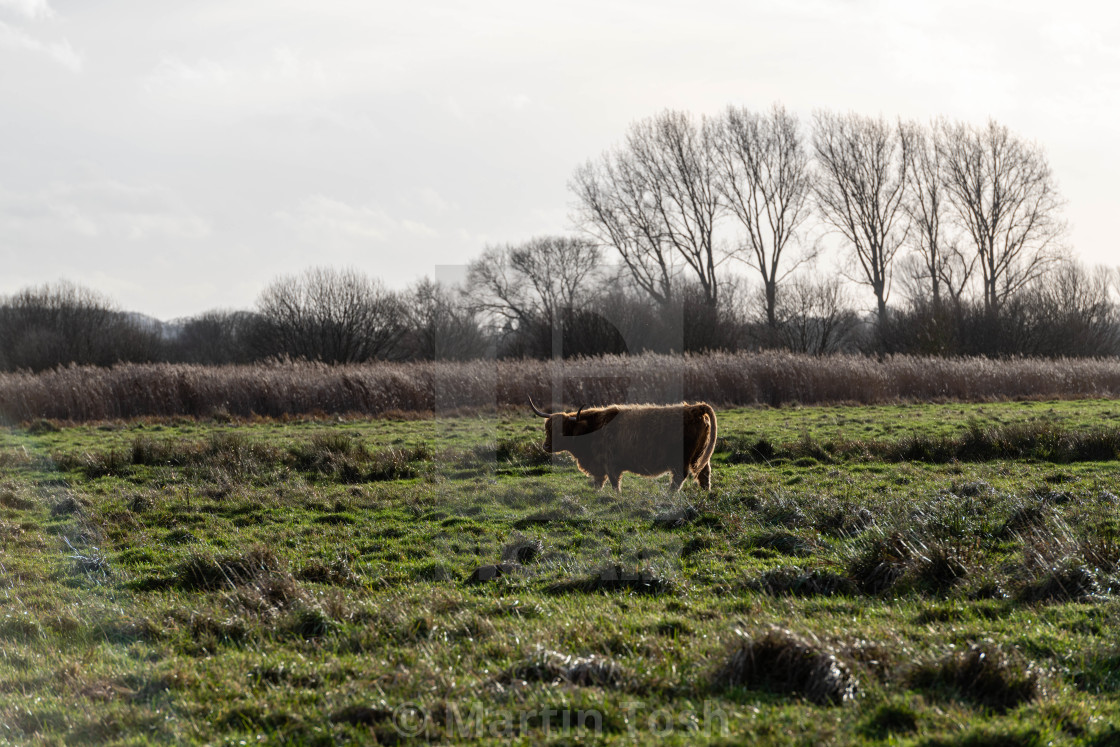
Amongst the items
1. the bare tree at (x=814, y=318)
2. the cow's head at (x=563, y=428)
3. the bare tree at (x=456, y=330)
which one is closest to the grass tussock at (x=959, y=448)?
the cow's head at (x=563, y=428)

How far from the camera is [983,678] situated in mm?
3867

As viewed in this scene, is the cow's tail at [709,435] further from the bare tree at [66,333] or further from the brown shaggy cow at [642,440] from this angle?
the bare tree at [66,333]

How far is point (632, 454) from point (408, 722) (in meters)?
6.74

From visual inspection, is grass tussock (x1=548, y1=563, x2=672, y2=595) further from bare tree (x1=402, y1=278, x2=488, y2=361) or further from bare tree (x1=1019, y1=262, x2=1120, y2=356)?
bare tree (x1=1019, y1=262, x2=1120, y2=356)

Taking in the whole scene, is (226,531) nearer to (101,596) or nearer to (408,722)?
(101,596)

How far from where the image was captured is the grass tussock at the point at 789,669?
3812 millimetres

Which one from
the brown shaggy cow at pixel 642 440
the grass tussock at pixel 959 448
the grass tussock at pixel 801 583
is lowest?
the grass tussock at pixel 801 583

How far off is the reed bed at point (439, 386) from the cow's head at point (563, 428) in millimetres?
10715

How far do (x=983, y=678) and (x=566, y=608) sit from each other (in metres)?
2.56

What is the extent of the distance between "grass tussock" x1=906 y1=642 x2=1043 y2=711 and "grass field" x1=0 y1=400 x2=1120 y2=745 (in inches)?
0.6

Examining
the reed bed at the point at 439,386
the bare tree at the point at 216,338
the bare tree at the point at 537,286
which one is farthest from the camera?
the bare tree at the point at 216,338

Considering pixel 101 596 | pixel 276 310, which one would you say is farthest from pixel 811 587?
pixel 276 310

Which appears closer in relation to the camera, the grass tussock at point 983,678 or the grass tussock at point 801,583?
the grass tussock at point 983,678

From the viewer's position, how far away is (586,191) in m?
44.8
